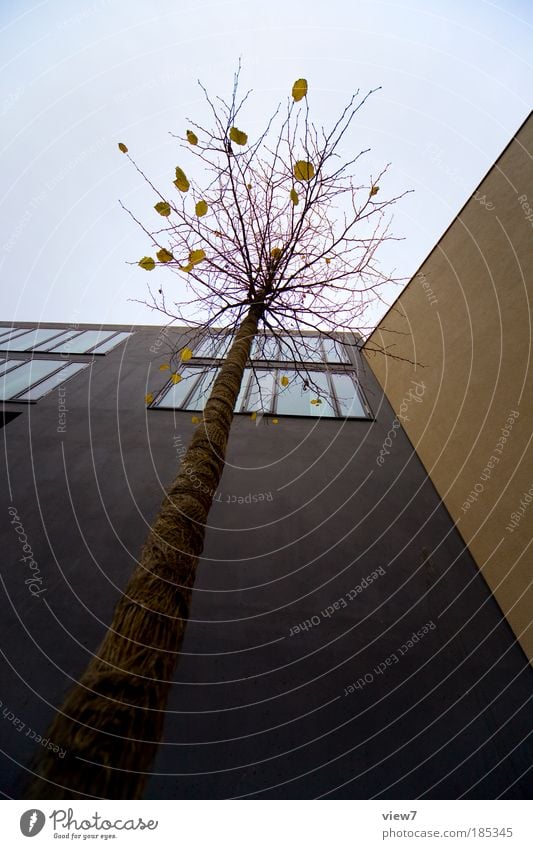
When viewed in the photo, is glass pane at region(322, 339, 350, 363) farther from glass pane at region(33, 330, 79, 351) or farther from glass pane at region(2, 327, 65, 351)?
glass pane at region(2, 327, 65, 351)

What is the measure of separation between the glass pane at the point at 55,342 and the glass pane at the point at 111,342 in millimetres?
1360

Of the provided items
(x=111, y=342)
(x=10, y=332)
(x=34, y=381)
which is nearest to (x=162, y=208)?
(x=34, y=381)

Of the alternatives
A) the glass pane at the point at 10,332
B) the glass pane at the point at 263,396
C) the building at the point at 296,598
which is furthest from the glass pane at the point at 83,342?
the glass pane at the point at 263,396

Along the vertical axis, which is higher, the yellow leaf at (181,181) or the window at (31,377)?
the yellow leaf at (181,181)

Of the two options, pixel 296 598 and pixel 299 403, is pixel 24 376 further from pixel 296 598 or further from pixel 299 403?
pixel 296 598

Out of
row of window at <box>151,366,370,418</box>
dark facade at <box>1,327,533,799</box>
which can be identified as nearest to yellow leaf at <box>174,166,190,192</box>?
dark facade at <box>1,327,533,799</box>

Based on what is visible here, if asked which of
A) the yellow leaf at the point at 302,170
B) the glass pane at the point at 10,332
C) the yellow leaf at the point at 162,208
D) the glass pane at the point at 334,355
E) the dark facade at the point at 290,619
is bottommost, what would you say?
the dark facade at the point at 290,619

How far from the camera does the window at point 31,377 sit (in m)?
7.77

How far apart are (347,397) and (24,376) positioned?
7617mm

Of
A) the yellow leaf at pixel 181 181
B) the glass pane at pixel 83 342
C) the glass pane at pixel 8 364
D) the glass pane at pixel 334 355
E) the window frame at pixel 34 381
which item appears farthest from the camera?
the glass pane at pixel 83 342

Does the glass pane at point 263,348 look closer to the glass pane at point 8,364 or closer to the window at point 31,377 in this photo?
the window at point 31,377

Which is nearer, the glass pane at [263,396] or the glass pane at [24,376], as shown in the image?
the glass pane at [263,396]

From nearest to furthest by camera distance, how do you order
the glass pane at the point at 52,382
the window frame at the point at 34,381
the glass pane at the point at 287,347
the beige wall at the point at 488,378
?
the glass pane at the point at 287,347, the beige wall at the point at 488,378, the window frame at the point at 34,381, the glass pane at the point at 52,382

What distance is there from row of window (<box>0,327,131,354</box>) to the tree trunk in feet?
28.8
